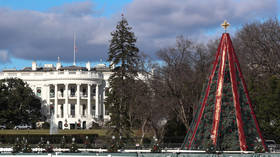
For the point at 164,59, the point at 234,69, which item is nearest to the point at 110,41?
the point at 164,59

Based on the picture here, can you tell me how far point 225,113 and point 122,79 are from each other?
2622cm

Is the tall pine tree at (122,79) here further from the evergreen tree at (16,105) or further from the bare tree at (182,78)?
the evergreen tree at (16,105)

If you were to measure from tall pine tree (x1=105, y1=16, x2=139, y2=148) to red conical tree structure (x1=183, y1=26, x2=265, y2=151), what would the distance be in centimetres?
2198

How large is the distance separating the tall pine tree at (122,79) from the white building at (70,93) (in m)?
42.2

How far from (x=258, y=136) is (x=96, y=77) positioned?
77620 mm

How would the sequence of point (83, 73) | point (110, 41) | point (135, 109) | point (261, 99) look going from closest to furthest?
point (261, 99)
point (135, 109)
point (110, 41)
point (83, 73)

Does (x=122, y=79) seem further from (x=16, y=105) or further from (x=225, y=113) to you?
(x=16, y=105)

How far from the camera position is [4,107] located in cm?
8575

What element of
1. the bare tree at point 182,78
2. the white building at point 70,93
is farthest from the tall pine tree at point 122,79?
the white building at point 70,93

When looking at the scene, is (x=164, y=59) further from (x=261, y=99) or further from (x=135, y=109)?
(x=261, y=99)

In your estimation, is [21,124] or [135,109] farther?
[21,124]

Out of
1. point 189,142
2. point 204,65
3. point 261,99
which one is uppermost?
point 204,65

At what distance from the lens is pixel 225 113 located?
28.8m

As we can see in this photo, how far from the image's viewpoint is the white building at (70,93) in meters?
98.9
